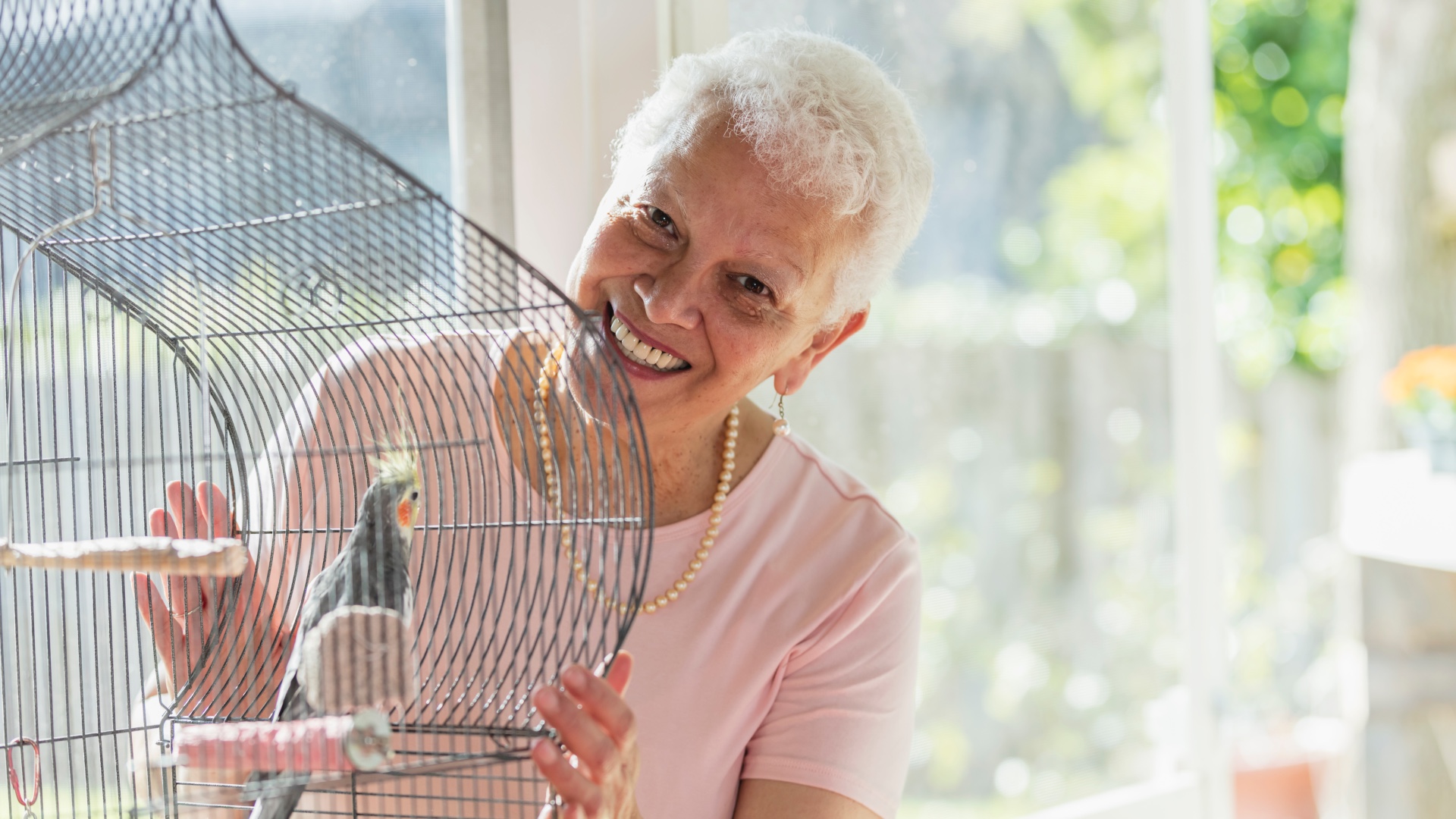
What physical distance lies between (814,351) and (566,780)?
0.59 m

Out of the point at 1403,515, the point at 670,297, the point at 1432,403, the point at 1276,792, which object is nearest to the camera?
the point at 670,297

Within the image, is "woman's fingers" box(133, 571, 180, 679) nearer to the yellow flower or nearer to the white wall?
the white wall

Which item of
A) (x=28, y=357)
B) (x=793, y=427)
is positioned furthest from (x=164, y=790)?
(x=793, y=427)

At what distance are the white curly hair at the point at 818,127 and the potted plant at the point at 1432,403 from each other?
1.48 meters

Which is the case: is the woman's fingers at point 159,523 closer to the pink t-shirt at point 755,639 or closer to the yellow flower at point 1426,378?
the pink t-shirt at point 755,639

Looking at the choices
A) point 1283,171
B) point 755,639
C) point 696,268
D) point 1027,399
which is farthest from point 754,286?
point 1283,171

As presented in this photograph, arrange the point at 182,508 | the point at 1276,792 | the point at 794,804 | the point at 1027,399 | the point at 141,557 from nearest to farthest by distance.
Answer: the point at 141,557
the point at 182,508
the point at 794,804
the point at 1027,399
the point at 1276,792

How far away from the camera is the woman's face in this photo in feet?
2.96

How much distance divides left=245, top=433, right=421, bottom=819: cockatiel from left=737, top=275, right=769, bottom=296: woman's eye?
0.37 m

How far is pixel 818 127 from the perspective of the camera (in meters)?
0.94

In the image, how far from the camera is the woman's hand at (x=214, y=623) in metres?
0.75

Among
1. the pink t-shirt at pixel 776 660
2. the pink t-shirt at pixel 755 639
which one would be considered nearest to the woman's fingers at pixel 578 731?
the pink t-shirt at pixel 755 639

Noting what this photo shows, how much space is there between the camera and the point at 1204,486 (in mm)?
1883

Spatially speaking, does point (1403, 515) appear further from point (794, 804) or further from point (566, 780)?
point (566, 780)
